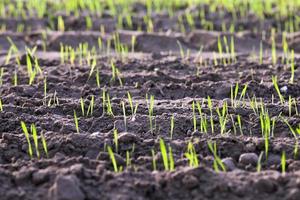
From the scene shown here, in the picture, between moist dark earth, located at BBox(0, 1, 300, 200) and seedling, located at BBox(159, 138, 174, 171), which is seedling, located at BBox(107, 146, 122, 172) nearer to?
moist dark earth, located at BBox(0, 1, 300, 200)

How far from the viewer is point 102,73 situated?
12.7 feet

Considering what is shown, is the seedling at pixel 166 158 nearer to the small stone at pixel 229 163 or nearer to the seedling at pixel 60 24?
the small stone at pixel 229 163

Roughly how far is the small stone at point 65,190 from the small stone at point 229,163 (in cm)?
55

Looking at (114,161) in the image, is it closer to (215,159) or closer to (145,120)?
(215,159)

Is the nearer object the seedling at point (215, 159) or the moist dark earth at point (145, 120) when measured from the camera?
the moist dark earth at point (145, 120)

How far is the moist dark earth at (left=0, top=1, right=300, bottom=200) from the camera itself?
2.29 metres

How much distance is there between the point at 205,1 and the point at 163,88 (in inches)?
95.4

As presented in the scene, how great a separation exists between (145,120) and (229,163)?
62 cm

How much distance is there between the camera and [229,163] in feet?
8.16

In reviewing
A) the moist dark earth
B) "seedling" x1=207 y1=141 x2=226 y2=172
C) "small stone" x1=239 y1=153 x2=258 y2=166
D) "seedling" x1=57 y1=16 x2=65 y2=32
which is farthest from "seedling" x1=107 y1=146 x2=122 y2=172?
"seedling" x1=57 y1=16 x2=65 y2=32

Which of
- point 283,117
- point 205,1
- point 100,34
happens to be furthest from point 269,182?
point 205,1

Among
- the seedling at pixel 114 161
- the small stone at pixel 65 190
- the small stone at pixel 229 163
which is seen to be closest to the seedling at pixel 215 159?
the small stone at pixel 229 163

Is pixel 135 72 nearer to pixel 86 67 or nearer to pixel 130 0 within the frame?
pixel 86 67

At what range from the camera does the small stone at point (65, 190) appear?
7.25ft
